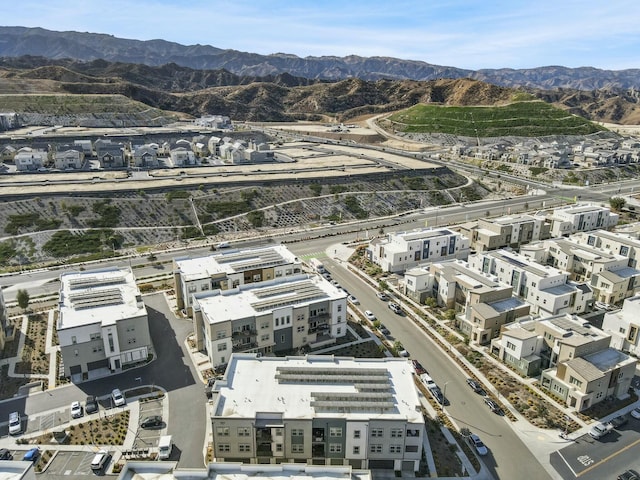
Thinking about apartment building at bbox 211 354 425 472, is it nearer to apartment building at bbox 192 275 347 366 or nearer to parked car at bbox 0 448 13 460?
apartment building at bbox 192 275 347 366

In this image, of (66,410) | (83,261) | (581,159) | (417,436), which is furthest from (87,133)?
(581,159)

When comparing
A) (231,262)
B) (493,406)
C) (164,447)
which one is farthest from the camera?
(231,262)

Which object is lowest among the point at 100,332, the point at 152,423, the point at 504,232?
the point at 152,423

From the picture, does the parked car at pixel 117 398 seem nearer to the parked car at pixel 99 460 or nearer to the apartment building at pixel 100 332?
the apartment building at pixel 100 332

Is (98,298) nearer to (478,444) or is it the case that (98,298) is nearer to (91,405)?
Answer: (91,405)

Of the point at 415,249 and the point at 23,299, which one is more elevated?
the point at 415,249

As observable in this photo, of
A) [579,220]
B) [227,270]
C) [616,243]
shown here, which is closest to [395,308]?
[227,270]

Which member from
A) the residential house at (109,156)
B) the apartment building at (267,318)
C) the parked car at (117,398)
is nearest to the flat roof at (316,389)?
→ the apartment building at (267,318)
